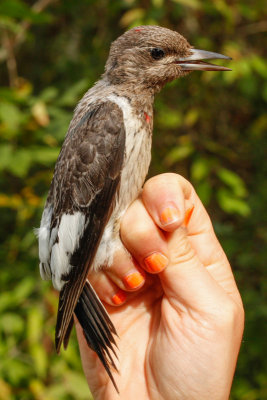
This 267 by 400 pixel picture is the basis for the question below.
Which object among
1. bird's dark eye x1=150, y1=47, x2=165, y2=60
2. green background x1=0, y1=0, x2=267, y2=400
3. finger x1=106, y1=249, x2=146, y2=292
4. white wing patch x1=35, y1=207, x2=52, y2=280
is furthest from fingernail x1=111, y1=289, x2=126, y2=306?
bird's dark eye x1=150, y1=47, x2=165, y2=60

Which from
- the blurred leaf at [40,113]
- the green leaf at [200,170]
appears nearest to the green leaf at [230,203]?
the green leaf at [200,170]

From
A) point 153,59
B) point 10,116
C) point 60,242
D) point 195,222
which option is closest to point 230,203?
point 195,222

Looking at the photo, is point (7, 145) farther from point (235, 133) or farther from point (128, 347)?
point (235, 133)

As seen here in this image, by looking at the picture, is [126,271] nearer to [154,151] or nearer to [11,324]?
[11,324]

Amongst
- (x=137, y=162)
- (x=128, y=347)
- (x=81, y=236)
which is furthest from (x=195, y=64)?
(x=128, y=347)

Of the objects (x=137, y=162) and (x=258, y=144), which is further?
(x=258, y=144)
